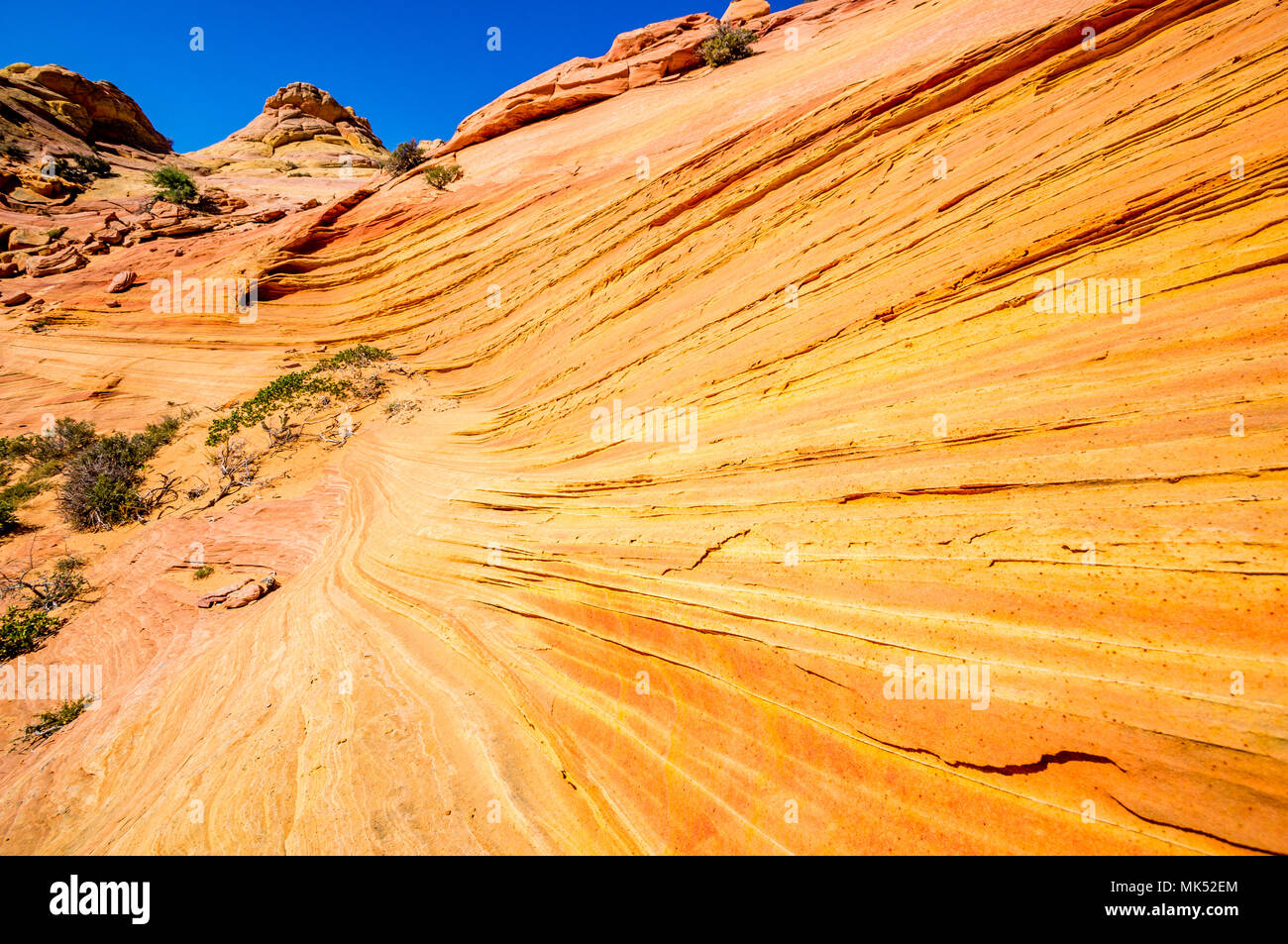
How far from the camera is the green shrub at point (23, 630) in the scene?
7598mm

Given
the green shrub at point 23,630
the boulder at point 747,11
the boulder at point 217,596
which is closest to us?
the green shrub at point 23,630

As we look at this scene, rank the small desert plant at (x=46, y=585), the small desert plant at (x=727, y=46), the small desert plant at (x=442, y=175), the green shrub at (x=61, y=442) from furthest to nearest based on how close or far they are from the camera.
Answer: the small desert plant at (x=442, y=175) < the small desert plant at (x=727, y=46) < the green shrub at (x=61, y=442) < the small desert plant at (x=46, y=585)

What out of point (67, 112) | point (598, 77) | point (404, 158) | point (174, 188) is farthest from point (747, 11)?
point (67, 112)

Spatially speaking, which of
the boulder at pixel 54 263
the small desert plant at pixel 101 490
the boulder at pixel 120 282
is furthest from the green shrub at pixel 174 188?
the small desert plant at pixel 101 490

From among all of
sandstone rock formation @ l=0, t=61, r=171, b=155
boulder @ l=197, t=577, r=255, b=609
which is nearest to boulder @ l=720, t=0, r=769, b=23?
boulder @ l=197, t=577, r=255, b=609

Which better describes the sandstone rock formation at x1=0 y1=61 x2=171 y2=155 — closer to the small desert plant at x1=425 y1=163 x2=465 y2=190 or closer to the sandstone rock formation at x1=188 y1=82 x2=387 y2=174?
the sandstone rock formation at x1=188 y1=82 x2=387 y2=174

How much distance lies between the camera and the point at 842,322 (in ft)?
18.6

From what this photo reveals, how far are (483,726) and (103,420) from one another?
19385mm

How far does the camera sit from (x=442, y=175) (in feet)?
59.4

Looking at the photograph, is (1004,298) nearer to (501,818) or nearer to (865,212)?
(865,212)

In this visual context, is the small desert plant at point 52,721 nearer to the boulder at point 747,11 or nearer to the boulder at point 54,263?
the boulder at point 54,263

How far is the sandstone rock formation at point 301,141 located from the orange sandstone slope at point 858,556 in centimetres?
4225

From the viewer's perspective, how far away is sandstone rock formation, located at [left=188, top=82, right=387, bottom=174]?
37375 mm

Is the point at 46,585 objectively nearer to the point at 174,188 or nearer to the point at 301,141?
the point at 174,188
